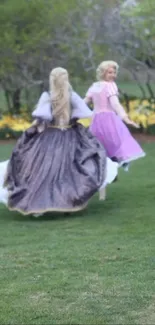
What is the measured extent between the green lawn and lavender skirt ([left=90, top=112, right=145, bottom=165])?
58cm

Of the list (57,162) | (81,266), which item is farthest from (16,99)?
(81,266)

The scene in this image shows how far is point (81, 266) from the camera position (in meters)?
5.18

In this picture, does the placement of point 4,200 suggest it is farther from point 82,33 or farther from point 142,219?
point 82,33

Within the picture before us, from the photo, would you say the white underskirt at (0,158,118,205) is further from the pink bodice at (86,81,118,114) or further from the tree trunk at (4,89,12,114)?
the tree trunk at (4,89,12,114)

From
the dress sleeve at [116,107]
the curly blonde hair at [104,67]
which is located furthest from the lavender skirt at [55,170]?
the curly blonde hair at [104,67]

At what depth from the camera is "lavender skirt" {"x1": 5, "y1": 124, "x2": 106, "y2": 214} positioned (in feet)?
23.1

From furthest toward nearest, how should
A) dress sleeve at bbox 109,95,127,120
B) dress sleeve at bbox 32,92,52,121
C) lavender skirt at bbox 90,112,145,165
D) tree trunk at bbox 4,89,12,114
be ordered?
tree trunk at bbox 4,89,12,114, lavender skirt at bbox 90,112,145,165, dress sleeve at bbox 109,95,127,120, dress sleeve at bbox 32,92,52,121

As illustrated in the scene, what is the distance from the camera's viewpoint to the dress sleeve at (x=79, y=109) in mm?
7527

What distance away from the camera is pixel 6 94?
60.0 ft

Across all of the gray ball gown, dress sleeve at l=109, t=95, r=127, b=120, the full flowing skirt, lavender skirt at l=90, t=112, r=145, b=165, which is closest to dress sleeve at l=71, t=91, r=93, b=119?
the gray ball gown

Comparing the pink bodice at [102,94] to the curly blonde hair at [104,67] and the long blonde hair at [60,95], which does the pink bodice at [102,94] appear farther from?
the long blonde hair at [60,95]

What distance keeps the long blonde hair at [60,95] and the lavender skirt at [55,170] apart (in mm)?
134

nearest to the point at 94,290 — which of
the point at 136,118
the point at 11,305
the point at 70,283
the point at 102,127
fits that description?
the point at 70,283

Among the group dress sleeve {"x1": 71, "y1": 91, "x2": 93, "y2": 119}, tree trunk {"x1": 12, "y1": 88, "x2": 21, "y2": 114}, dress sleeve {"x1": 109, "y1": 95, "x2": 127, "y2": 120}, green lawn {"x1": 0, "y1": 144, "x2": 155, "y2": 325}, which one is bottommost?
tree trunk {"x1": 12, "y1": 88, "x2": 21, "y2": 114}
